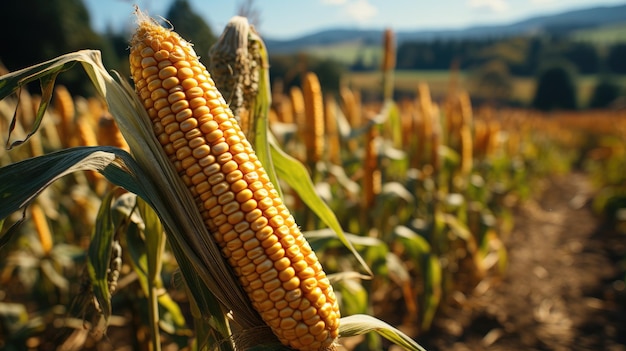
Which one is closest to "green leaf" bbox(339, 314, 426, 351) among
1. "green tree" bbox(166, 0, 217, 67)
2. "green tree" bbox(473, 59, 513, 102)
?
"green tree" bbox(166, 0, 217, 67)

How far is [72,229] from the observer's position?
536 cm

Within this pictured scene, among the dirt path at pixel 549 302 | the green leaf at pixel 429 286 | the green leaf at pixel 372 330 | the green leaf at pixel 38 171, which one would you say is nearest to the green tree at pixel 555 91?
the dirt path at pixel 549 302

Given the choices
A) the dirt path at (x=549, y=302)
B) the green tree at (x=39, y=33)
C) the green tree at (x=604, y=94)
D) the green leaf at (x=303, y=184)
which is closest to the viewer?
the green leaf at (x=303, y=184)

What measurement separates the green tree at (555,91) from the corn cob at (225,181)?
200ft

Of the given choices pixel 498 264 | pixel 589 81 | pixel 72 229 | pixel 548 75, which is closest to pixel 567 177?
pixel 498 264

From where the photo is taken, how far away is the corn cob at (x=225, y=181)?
1354 millimetres

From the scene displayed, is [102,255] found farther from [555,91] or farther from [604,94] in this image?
[604,94]

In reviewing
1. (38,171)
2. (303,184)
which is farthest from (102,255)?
(303,184)

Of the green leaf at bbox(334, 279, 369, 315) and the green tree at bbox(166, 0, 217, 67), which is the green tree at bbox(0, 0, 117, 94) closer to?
the green tree at bbox(166, 0, 217, 67)

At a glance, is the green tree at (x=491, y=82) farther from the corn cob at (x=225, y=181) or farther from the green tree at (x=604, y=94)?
the corn cob at (x=225, y=181)

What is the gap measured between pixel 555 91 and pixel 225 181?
205 ft

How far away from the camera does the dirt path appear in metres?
4.63

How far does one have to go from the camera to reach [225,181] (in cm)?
136

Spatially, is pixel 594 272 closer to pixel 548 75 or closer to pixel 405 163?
pixel 405 163
